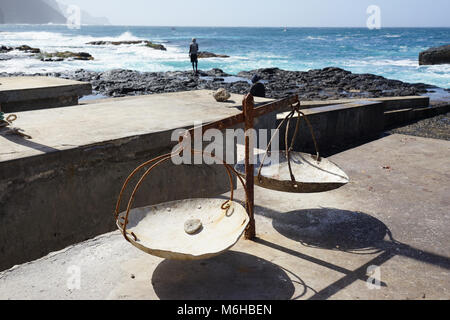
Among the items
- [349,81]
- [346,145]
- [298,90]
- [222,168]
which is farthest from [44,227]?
[349,81]

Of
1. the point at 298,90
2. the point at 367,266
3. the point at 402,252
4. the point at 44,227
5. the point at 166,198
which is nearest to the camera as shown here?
the point at 367,266

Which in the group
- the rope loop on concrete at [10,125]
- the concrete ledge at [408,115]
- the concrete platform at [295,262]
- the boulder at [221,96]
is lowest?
the concrete platform at [295,262]

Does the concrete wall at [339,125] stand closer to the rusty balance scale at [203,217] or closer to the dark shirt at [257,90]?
the dark shirt at [257,90]

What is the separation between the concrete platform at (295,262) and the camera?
2.60 m

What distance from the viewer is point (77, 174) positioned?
3598 mm

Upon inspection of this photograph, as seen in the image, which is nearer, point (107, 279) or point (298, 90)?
point (107, 279)

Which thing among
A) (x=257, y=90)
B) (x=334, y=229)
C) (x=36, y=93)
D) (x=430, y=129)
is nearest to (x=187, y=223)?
(x=334, y=229)

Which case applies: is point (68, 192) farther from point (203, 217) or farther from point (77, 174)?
point (203, 217)

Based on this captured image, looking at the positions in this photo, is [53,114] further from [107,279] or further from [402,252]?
[402,252]

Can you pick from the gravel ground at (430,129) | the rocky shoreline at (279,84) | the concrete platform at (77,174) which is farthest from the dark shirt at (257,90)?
the rocky shoreline at (279,84)

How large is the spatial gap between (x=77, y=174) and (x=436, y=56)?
1172 inches

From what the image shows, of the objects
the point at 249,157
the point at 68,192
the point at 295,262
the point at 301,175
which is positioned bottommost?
the point at 295,262

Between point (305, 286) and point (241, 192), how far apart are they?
1.90m

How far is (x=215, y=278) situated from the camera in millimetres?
2707
